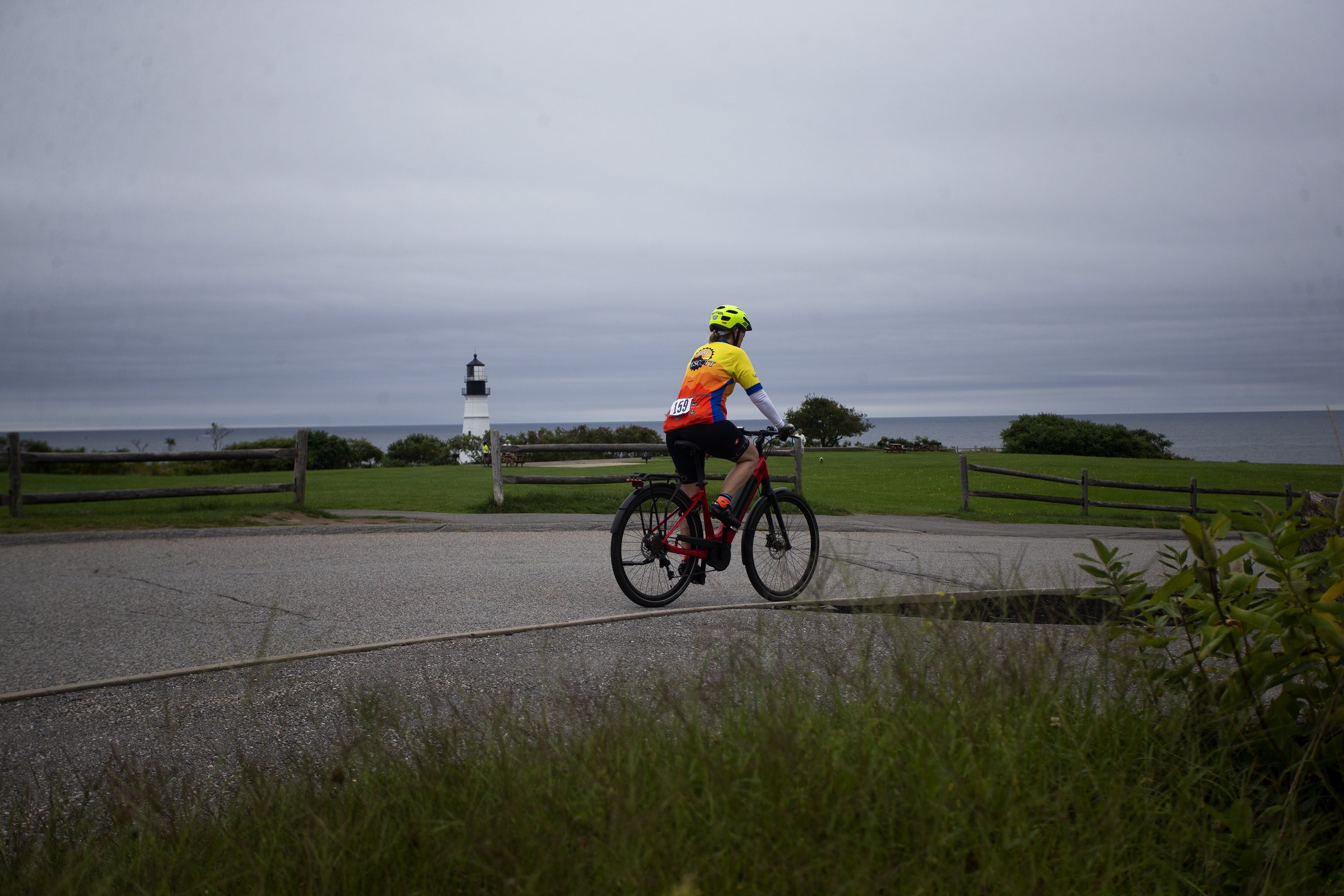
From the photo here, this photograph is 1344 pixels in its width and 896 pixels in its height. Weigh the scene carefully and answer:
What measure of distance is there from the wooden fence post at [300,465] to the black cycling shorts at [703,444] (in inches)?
406

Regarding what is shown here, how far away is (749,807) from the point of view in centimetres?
220

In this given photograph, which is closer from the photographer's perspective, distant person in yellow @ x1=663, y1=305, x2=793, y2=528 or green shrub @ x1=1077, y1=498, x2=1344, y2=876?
green shrub @ x1=1077, y1=498, x2=1344, y2=876

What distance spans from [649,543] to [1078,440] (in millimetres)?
46232

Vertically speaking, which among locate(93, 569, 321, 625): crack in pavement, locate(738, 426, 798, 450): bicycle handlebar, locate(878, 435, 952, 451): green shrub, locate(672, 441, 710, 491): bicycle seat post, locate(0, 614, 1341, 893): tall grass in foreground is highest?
locate(878, 435, 952, 451): green shrub

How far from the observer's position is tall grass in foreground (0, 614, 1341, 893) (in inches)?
82.7

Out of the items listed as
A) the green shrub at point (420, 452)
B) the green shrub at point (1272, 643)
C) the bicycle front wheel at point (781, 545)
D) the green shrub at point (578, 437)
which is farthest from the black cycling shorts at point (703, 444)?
the green shrub at point (420, 452)

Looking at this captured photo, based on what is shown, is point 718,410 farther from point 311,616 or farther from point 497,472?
point 497,472

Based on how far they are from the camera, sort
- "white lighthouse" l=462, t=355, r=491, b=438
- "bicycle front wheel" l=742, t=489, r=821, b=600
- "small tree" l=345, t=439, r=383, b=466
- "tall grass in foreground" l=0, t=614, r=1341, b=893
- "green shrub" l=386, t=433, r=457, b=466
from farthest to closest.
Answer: "white lighthouse" l=462, t=355, r=491, b=438
"green shrub" l=386, t=433, r=457, b=466
"small tree" l=345, t=439, r=383, b=466
"bicycle front wheel" l=742, t=489, r=821, b=600
"tall grass in foreground" l=0, t=614, r=1341, b=893

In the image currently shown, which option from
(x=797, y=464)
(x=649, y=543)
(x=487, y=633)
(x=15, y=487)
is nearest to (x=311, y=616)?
(x=487, y=633)

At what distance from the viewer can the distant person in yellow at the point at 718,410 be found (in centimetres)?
690

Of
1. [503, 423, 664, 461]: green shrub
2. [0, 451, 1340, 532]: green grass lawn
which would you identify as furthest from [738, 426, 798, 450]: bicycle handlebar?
[503, 423, 664, 461]: green shrub

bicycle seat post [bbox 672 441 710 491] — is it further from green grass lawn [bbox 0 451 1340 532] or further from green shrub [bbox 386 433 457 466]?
green shrub [bbox 386 433 457 466]

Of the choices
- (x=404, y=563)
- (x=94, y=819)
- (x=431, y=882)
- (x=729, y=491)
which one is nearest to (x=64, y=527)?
(x=404, y=563)

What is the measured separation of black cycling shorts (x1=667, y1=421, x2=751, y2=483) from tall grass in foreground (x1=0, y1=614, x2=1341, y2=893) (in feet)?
12.2
